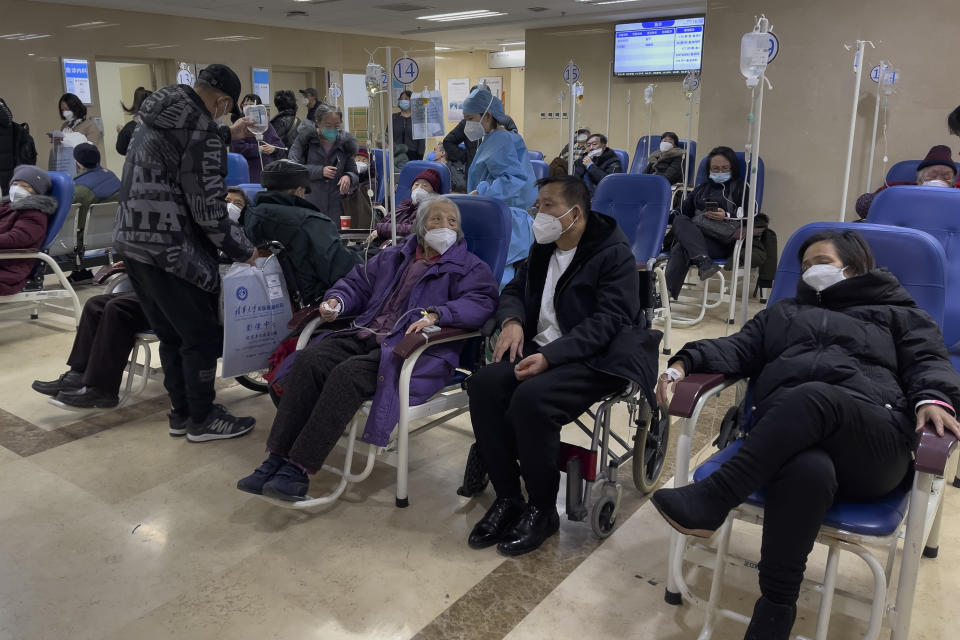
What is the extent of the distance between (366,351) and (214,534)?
791 millimetres

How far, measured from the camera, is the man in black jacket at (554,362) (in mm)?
2184

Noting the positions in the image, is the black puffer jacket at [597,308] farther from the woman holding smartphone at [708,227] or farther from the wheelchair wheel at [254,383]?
the woman holding smartphone at [708,227]

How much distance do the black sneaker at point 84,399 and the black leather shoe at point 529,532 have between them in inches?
76.7

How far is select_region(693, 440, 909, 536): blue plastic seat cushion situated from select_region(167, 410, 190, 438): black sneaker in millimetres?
2371

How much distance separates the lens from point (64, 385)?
10.6ft

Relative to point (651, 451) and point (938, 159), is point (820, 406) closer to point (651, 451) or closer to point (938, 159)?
point (651, 451)

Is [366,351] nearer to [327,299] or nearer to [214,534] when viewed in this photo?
[327,299]

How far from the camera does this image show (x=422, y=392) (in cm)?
249

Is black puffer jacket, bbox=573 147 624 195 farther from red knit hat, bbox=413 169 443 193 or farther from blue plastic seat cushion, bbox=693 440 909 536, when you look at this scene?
blue plastic seat cushion, bbox=693 440 909 536

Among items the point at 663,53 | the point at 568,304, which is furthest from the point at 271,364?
the point at 663,53

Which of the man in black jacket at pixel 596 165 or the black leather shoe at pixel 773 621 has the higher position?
the man in black jacket at pixel 596 165

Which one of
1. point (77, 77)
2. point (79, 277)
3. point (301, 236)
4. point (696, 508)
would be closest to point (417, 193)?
point (301, 236)

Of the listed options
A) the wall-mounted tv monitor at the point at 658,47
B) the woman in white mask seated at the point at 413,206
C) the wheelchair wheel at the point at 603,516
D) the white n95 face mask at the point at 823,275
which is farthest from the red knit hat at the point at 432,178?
the wall-mounted tv monitor at the point at 658,47

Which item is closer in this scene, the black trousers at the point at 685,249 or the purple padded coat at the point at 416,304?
the purple padded coat at the point at 416,304
